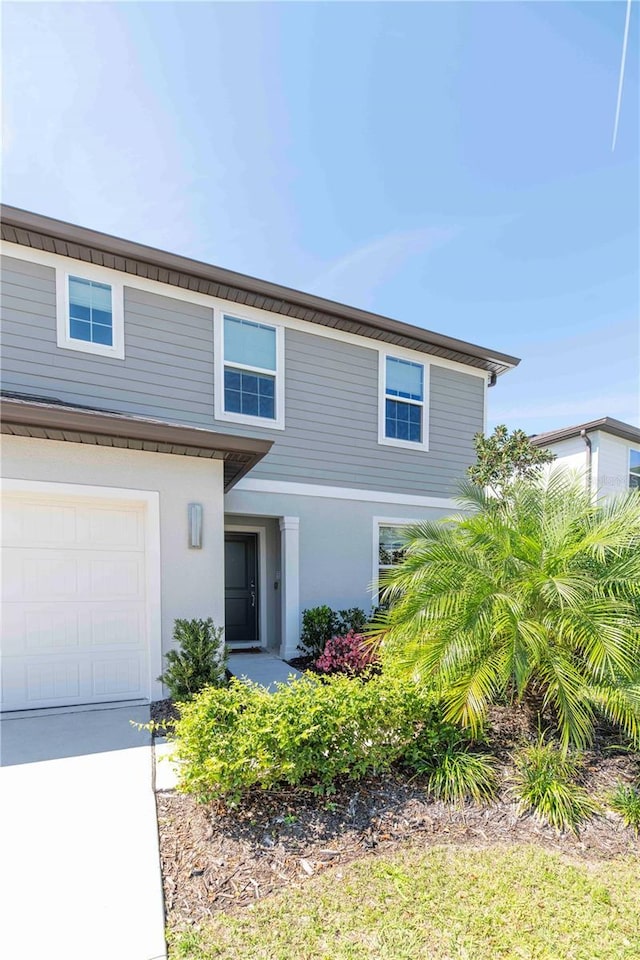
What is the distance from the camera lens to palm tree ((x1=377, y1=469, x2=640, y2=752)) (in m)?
3.73

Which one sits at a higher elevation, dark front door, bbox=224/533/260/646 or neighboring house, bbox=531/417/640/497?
neighboring house, bbox=531/417/640/497

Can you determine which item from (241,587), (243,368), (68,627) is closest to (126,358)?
(243,368)

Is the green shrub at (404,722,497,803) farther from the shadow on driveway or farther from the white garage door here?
the white garage door

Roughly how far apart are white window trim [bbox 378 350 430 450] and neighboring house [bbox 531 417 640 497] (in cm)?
662

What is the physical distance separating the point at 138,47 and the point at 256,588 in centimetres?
884

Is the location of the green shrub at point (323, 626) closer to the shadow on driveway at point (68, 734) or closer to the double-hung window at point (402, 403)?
the shadow on driveway at point (68, 734)

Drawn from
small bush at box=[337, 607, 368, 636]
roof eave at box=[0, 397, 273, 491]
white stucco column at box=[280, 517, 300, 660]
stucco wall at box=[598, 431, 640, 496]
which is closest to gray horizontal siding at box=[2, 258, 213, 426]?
roof eave at box=[0, 397, 273, 491]

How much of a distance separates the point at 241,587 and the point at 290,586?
5.70ft

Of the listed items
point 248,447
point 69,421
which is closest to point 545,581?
point 248,447

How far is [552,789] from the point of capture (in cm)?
350

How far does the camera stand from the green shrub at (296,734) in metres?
3.13

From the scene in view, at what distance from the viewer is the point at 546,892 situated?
272cm

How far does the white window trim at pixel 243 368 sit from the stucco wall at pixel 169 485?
219cm

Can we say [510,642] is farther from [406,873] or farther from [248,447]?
[248,447]
